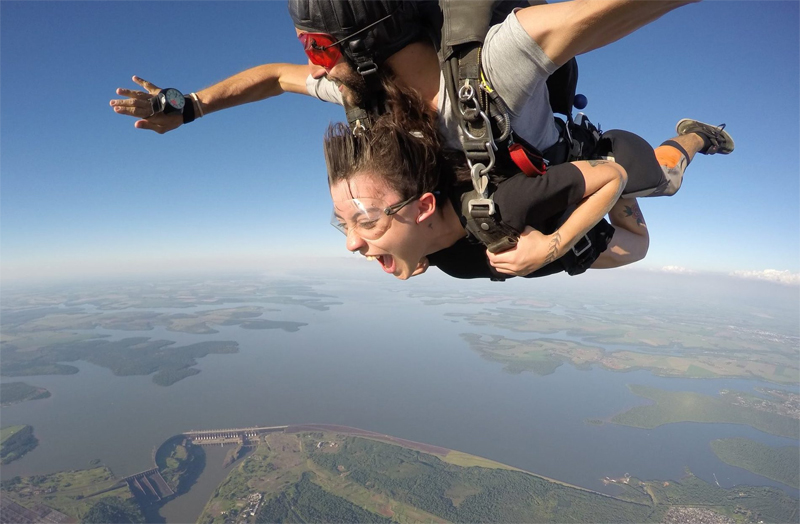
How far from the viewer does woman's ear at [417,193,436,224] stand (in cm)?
151

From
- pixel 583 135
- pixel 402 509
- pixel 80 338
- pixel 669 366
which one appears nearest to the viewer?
pixel 583 135

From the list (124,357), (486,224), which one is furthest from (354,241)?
(124,357)

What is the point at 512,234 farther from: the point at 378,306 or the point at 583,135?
the point at 378,306

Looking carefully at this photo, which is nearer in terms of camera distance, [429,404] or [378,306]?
[429,404]

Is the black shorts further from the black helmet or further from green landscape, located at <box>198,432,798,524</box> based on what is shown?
green landscape, located at <box>198,432,798,524</box>

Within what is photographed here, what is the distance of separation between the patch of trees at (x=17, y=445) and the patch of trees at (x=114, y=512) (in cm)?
1583

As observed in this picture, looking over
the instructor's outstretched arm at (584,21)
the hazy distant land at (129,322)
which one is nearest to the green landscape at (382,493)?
the hazy distant land at (129,322)

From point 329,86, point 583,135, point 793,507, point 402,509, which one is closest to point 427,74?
point 329,86

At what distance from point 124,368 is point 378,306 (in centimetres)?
5049

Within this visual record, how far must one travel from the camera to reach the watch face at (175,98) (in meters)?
1.61

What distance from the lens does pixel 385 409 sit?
129ft

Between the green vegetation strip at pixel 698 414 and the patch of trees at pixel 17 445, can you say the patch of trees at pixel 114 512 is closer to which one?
the patch of trees at pixel 17 445

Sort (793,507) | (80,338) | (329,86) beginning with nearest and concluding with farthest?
(329,86) → (793,507) → (80,338)

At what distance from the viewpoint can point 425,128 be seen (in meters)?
1.42
